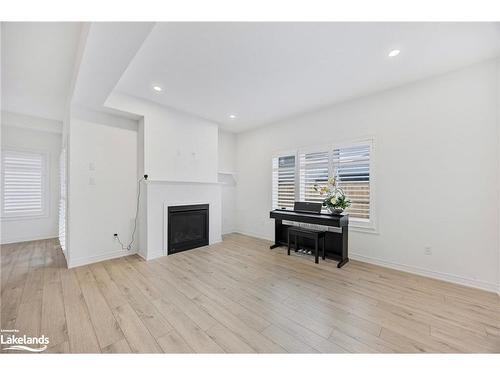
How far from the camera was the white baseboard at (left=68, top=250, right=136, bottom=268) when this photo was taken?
2997mm

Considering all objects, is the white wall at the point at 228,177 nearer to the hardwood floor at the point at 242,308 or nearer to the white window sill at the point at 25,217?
the hardwood floor at the point at 242,308

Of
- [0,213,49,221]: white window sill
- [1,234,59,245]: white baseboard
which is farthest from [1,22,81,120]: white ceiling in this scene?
[1,234,59,245]: white baseboard

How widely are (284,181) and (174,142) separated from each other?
2.52 m

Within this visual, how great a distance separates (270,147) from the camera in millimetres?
4719

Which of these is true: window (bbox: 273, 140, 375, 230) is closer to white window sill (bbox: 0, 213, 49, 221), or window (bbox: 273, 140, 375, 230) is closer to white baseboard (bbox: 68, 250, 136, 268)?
white baseboard (bbox: 68, 250, 136, 268)

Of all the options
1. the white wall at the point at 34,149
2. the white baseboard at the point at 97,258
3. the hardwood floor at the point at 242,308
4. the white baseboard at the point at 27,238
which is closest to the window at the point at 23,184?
the white wall at the point at 34,149

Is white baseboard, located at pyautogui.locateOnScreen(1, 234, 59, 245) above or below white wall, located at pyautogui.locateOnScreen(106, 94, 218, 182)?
below

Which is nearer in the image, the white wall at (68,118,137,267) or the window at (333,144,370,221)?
the white wall at (68,118,137,267)

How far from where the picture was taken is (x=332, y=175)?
367 centimetres

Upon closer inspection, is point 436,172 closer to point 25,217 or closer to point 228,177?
point 228,177

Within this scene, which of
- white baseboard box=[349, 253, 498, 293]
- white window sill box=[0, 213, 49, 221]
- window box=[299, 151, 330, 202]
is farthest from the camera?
white window sill box=[0, 213, 49, 221]

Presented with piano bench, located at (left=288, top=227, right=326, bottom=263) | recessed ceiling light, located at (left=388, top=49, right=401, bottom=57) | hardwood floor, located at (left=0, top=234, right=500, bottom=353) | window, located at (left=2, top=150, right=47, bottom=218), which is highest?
recessed ceiling light, located at (left=388, top=49, right=401, bottom=57)

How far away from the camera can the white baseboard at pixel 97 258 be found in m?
3.00
